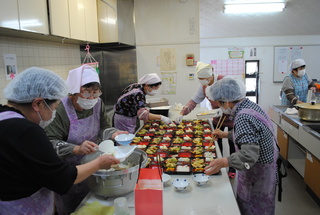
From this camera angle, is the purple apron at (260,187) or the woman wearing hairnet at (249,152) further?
the purple apron at (260,187)

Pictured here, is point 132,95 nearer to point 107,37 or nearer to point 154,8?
point 107,37

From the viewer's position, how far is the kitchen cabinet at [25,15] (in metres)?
1.71

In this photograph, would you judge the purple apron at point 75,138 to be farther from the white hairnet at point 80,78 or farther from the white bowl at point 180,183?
the white bowl at point 180,183

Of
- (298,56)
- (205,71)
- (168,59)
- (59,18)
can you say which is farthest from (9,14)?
(298,56)

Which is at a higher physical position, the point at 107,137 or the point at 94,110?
the point at 94,110

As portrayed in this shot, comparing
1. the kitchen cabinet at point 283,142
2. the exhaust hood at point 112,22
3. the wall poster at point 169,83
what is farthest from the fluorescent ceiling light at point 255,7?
the kitchen cabinet at point 283,142

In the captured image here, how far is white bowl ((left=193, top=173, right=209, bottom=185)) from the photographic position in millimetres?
1601

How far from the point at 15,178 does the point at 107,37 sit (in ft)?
8.81

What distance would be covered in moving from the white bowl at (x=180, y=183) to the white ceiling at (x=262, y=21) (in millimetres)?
4168

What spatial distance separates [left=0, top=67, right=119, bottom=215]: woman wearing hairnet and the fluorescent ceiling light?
460 cm

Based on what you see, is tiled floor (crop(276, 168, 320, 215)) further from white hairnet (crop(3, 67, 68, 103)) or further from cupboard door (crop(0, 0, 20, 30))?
cupboard door (crop(0, 0, 20, 30))

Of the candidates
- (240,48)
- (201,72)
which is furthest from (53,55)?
(240,48)

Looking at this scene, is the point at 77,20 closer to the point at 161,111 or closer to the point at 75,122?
the point at 75,122

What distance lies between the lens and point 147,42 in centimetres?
466
